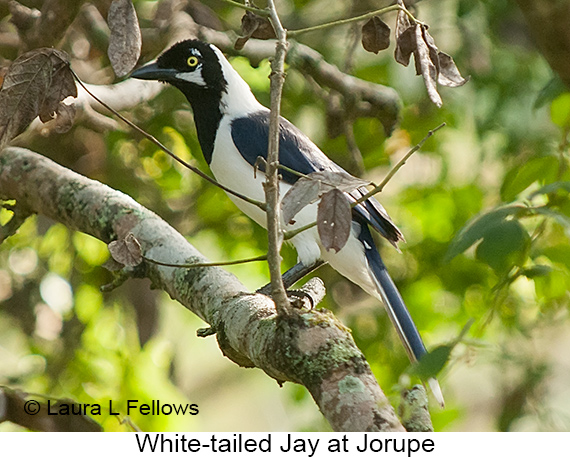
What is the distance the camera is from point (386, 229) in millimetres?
2943

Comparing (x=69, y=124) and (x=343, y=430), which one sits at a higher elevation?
(x=69, y=124)

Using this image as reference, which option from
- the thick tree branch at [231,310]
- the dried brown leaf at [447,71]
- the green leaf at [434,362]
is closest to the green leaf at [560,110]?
the dried brown leaf at [447,71]

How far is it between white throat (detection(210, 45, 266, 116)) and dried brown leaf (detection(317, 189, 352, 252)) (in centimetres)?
178

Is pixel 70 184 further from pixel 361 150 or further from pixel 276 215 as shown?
pixel 361 150

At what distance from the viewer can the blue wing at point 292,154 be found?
2.90 m

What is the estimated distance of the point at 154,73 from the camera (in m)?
2.92

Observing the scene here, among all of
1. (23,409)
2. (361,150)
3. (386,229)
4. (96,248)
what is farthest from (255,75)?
(23,409)

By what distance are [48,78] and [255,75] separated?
2482mm

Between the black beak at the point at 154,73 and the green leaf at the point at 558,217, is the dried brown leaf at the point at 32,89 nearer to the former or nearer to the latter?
the green leaf at the point at 558,217

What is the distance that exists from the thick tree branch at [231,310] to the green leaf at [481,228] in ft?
0.91

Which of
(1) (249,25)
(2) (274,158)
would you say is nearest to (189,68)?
(1) (249,25)
